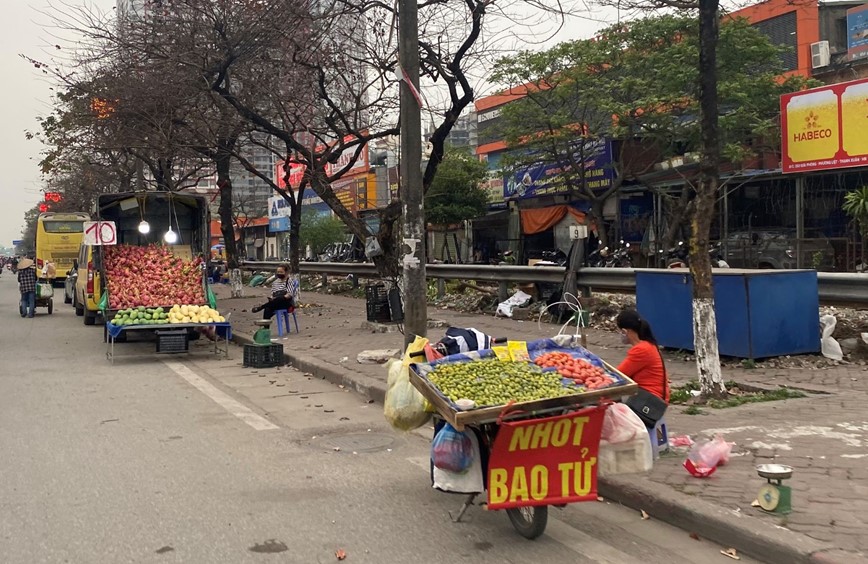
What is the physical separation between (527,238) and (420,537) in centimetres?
2975

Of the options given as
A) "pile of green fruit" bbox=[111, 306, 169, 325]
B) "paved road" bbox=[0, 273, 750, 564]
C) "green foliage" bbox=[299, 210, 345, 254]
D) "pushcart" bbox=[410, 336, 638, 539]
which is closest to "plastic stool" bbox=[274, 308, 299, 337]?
"pile of green fruit" bbox=[111, 306, 169, 325]

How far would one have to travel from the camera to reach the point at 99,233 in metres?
15.0

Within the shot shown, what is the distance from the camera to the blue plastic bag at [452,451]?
4.64 metres

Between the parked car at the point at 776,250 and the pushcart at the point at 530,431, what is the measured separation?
61.6 ft

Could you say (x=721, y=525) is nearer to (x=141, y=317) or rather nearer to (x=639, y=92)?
(x=141, y=317)

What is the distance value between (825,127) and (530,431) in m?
18.2

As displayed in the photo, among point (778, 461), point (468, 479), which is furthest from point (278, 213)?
point (468, 479)

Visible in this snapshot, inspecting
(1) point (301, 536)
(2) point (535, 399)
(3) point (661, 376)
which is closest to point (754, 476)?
(3) point (661, 376)

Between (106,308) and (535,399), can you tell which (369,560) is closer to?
(535,399)

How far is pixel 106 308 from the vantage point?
13.8 m

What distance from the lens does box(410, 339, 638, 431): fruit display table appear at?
171 inches

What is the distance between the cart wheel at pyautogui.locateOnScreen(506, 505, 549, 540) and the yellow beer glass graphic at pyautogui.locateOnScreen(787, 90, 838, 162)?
1797cm

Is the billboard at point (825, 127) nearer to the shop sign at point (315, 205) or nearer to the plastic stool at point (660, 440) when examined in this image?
the plastic stool at point (660, 440)

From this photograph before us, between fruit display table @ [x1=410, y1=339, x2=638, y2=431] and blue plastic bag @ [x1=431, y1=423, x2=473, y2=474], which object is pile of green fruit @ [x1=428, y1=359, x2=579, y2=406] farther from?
blue plastic bag @ [x1=431, y1=423, x2=473, y2=474]
